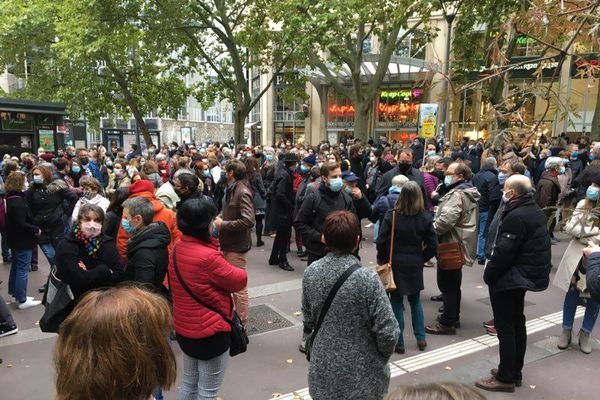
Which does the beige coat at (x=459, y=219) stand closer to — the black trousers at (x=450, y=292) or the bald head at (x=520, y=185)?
the black trousers at (x=450, y=292)

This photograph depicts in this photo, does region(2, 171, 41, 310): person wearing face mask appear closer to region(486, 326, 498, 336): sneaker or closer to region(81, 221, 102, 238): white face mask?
region(81, 221, 102, 238): white face mask

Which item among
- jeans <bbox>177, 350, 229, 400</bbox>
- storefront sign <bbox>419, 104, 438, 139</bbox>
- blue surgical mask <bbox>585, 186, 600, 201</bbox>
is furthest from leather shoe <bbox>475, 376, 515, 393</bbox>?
storefront sign <bbox>419, 104, 438, 139</bbox>

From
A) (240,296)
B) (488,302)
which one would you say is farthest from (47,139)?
(488,302)

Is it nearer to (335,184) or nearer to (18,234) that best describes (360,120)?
(335,184)

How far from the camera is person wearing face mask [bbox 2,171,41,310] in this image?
6078 mm

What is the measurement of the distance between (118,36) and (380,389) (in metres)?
15.8

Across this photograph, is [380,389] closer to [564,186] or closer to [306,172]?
[306,172]

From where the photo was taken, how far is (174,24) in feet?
56.1

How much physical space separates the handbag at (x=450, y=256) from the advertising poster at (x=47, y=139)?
12765 millimetres

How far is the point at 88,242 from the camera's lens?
3.54 meters

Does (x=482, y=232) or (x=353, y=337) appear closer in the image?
(x=353, y=337)

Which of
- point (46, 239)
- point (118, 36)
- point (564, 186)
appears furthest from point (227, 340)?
point (118, 36)

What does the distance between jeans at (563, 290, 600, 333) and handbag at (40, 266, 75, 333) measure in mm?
4769

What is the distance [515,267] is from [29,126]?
13.9 meters
